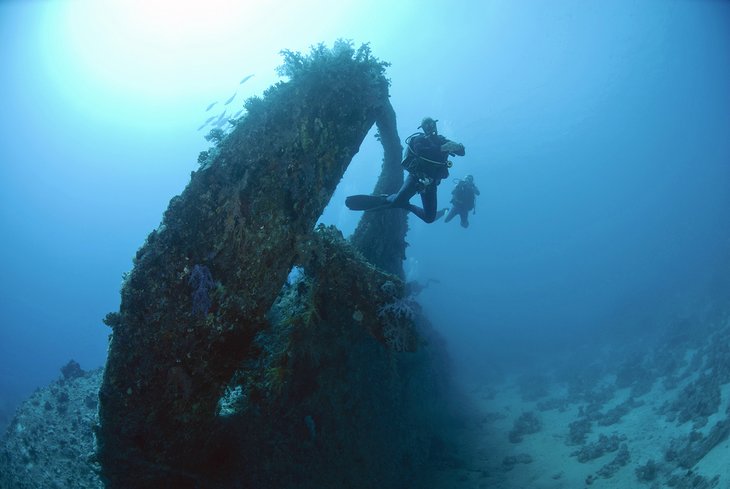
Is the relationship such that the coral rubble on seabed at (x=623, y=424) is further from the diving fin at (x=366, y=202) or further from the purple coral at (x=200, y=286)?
the purple coral at (x=200, y=286)

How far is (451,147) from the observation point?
657 cm

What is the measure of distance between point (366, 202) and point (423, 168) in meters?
1.30

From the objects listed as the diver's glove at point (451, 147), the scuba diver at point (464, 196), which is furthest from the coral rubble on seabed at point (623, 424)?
the scuba diver at point (464, 196)

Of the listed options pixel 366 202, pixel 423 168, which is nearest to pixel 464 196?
pixel 423 168

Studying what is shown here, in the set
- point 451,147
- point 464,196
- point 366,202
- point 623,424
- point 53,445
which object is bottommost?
point 53,445

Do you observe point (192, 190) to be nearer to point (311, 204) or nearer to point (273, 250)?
point (273, 250)

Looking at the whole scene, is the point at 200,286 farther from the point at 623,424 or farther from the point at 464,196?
the point at 623,424

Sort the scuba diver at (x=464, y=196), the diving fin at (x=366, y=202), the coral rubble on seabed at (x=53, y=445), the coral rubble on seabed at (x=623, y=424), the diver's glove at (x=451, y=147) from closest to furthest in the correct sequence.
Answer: the coral rubble on seabed at (x=53, y=445)
the diver's glove at (x=451, y=147)
the diving fin at (x=366, y=202)
the coral rubble on seabed at (x=623, y=424)
the scuba diver at (x=464, y=196)

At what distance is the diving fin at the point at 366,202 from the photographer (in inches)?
291

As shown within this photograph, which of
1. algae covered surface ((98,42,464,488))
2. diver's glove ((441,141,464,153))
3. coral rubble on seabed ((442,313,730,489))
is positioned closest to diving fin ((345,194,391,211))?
diver's glove ((441,141,464,153))

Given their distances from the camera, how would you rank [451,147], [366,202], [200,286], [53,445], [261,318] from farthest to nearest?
[366,202], [451,147], [53,445], [261,318], [200,286]

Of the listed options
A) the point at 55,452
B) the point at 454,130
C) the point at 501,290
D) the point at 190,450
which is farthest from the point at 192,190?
the point at 454,130

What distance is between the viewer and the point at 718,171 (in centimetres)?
8506

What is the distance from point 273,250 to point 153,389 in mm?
1710
